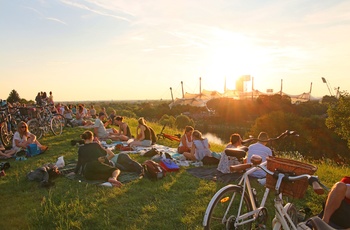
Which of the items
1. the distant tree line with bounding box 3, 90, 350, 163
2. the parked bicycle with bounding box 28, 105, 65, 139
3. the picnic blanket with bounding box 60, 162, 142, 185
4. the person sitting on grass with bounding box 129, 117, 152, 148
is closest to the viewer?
the picnic blanket with bounding box 60, 162, 142, 185

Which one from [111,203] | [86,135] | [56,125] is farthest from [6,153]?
[111,203]

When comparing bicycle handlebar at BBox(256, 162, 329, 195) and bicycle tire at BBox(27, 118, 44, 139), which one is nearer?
bicycle handlebar at BBox(256, 162, 329, 195)

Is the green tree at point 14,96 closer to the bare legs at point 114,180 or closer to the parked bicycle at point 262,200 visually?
the bare legs at point 114,180

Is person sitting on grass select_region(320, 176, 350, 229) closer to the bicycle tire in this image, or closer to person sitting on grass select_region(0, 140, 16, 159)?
person sitting on grass select_region(0, 140, 16, 159)

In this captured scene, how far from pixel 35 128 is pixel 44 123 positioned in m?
0.67

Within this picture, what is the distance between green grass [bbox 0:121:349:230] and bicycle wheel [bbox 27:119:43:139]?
16.9 ft

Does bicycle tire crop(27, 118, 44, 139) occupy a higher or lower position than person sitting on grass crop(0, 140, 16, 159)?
higher

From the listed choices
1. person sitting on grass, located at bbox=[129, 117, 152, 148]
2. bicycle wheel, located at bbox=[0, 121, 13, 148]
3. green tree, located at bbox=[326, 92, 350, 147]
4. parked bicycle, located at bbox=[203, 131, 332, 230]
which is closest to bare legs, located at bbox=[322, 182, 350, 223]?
parked bicycle, located at bbox=[203, 131, 332, 230]

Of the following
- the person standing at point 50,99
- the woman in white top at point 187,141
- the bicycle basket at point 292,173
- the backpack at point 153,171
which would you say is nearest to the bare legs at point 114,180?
the backpack at point 153,171

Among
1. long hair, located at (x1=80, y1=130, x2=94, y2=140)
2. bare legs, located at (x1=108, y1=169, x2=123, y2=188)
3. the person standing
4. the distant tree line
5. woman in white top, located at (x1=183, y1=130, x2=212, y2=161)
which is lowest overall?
the distant tree line

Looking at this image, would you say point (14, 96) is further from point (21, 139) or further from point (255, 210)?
point (255, 210)

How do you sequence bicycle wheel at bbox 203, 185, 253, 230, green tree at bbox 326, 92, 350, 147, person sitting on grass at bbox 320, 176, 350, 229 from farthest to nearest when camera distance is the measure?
green tree at bbox 326, 92, 350, 147, bicycle wheel at bbox 203, 185, 253, 230, person sitting on grass at bbox 320, 176, 350, 229

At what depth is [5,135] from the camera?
449 inches

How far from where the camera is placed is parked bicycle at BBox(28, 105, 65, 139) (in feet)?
42.2
